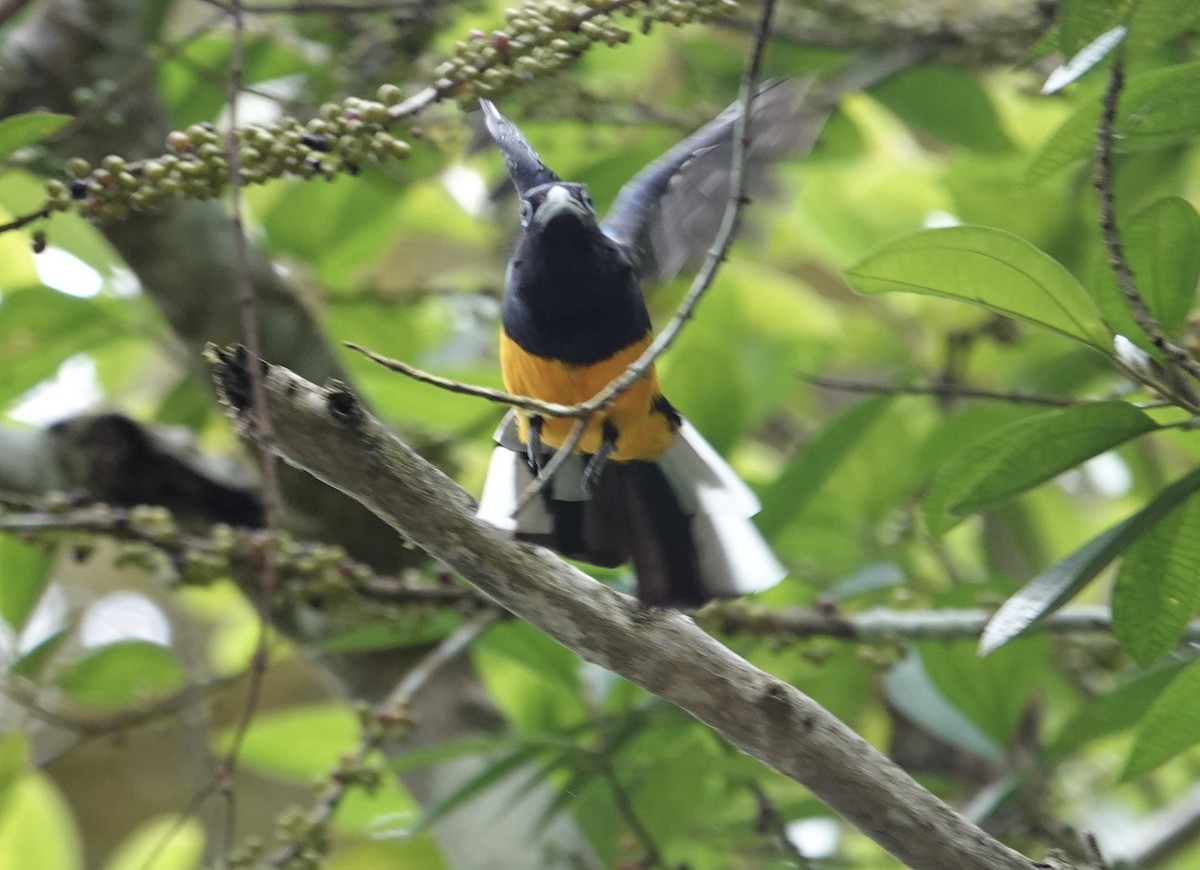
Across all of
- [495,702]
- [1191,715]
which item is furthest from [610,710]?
[1191,715]

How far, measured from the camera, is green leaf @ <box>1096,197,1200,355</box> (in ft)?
3.97

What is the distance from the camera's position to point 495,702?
Answer: 2.25 m

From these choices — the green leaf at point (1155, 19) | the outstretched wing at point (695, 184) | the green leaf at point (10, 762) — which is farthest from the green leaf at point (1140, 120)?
the green leaf at point (10, 762)

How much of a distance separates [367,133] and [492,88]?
0.43ft

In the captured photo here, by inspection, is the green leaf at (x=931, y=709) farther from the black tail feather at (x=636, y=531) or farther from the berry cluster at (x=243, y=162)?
the berry cluster at (x=243, y=162)

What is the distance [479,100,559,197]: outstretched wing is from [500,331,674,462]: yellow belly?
0.20 meters

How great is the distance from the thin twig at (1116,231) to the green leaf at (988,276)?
3.1 inches

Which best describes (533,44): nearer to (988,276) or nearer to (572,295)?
(572,295)

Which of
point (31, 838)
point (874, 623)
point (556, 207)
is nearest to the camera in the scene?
point (556, 207)

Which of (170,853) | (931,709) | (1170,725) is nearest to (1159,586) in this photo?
(1170,725)

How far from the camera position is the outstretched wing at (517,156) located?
1.54 m

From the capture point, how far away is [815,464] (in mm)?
1868

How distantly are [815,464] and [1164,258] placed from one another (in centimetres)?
71

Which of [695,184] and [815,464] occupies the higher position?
[695,184]
